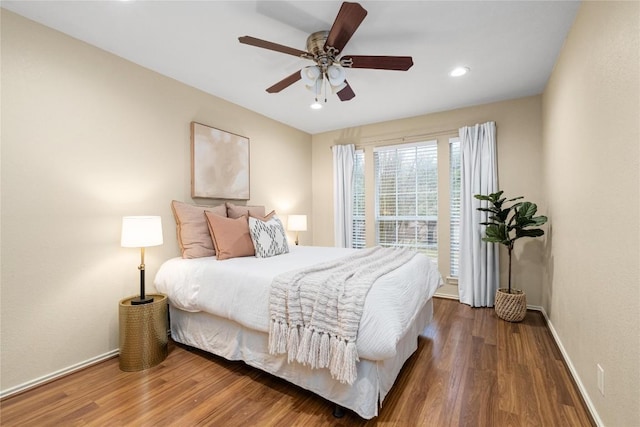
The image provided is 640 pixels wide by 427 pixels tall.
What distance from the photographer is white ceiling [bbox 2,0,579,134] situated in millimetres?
1915

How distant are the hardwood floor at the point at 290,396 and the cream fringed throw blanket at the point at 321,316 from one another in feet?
1.26

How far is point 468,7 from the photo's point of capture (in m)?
1.91

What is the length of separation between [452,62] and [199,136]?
8.68 feet

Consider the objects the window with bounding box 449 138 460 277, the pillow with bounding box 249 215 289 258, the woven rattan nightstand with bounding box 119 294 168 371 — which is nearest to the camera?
the woven rattan nightstand with bounding box 119 294 168 371

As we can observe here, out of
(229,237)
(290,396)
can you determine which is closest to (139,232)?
(229,237)

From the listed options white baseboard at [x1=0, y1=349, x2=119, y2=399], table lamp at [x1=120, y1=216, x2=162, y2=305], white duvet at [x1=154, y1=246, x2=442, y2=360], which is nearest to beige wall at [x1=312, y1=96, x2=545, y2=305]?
white duvet at [x1=154, y1=246, x2=442, y2=360]

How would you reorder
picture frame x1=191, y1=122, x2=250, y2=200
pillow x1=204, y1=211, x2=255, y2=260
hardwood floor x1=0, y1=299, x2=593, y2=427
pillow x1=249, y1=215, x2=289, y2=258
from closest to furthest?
hardwood floor x1=0, y1=299, x2=593, y2=427 → pillow x1=204, y1=211, x2=255, y2=260 → pillow x1=249, y1=215, x2=289, y2=258 → picture frame x1=191, y1=122, x2=250, y2=200

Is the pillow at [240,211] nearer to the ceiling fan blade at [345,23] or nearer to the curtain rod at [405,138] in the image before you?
the ceiling fan blade at [345,23]

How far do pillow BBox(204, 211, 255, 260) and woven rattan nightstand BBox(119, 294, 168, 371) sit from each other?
693 millimetres

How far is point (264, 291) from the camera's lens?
194 cm

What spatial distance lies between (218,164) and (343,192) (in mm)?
2133

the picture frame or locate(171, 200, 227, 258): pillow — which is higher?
the picture frame

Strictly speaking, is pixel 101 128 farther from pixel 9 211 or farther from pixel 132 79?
pixel 9 211

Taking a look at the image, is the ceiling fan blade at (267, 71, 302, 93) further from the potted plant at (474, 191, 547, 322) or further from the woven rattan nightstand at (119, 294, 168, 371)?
the potted plant at (474, 191, 547, 322)
